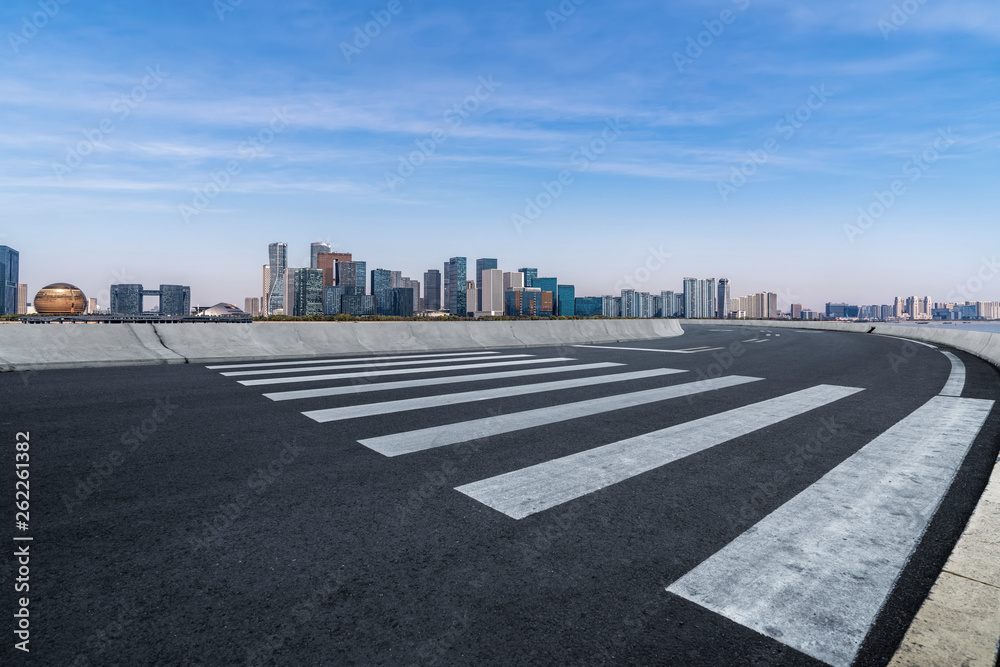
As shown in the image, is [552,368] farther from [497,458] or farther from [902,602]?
[902,602]

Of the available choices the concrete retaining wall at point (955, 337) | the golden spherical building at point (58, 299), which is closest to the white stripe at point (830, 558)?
the concrete retaining wall at point (955, 337)

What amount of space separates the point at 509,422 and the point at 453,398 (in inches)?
61.4

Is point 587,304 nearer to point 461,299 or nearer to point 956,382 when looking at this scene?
point 461,299

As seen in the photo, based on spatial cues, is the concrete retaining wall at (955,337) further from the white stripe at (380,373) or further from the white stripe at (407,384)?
the white stripe at (380,373)

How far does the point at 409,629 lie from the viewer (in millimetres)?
2068

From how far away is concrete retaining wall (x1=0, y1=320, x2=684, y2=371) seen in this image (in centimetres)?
984

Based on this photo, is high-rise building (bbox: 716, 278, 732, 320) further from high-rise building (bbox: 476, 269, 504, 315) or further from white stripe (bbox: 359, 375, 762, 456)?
white stripe (bbox: 359, 375, 762, 456)

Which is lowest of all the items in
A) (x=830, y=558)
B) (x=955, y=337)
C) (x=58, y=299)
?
(x=830, y=558)

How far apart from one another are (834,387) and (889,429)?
3.22m

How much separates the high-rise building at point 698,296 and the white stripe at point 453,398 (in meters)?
104

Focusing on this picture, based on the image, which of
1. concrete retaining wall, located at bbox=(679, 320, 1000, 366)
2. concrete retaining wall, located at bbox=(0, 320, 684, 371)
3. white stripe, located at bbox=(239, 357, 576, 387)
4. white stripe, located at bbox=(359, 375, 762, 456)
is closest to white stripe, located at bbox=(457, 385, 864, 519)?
white stripe, located at bbox=(359, 375, 762, 456)

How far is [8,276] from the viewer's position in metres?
100

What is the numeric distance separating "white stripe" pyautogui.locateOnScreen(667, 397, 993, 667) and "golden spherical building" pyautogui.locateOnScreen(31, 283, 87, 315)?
42.1m

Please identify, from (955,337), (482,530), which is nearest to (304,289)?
(955,337)
